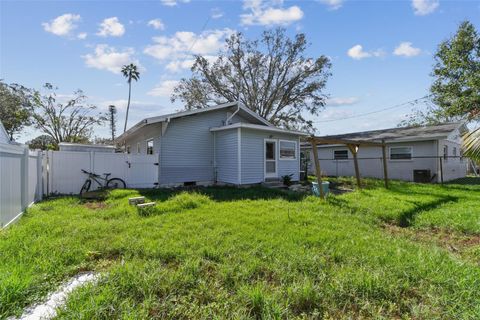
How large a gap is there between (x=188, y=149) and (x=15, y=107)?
1988 cm

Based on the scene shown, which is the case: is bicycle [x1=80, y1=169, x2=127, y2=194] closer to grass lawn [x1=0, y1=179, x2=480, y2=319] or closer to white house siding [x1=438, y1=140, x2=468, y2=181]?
grass lawn [x1=0, y1=179, x2=480, y2=319]

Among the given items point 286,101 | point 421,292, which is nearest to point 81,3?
point 421,292

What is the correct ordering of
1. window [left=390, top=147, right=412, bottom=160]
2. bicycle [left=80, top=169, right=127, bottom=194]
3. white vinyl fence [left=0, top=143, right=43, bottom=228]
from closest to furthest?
1. white vinyl fence [left=0, top=143, right=43, bottom=228]
2. bicycle [left=80, top=169, right=127, bottom=194]
3. window [left=390, top=147, right=412, bottom=160]

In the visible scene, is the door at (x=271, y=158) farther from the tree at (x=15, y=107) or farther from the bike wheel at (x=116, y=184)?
the tree at (x=15, y=107)

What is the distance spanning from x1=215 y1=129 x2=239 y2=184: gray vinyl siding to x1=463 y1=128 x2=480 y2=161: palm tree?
811 centimetres

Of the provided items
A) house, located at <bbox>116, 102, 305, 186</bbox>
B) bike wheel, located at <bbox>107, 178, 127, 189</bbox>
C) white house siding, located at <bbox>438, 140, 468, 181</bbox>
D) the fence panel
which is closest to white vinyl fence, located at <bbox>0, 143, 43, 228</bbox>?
the fence panel

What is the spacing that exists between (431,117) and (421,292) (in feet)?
116

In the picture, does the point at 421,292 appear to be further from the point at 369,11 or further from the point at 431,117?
the point at 431,117

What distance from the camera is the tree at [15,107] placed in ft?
70.0

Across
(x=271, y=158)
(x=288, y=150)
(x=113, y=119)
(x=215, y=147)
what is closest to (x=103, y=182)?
(x=215, y=147)

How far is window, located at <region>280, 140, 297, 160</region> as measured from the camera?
13078 millimetres

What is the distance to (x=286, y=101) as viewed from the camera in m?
25.2

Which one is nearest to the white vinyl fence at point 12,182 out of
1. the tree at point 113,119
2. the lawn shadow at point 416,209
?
the lawn shadow at point 416,209

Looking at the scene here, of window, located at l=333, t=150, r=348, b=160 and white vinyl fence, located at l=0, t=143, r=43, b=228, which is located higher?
window, located at l=333, t=150, r=348, b=160
